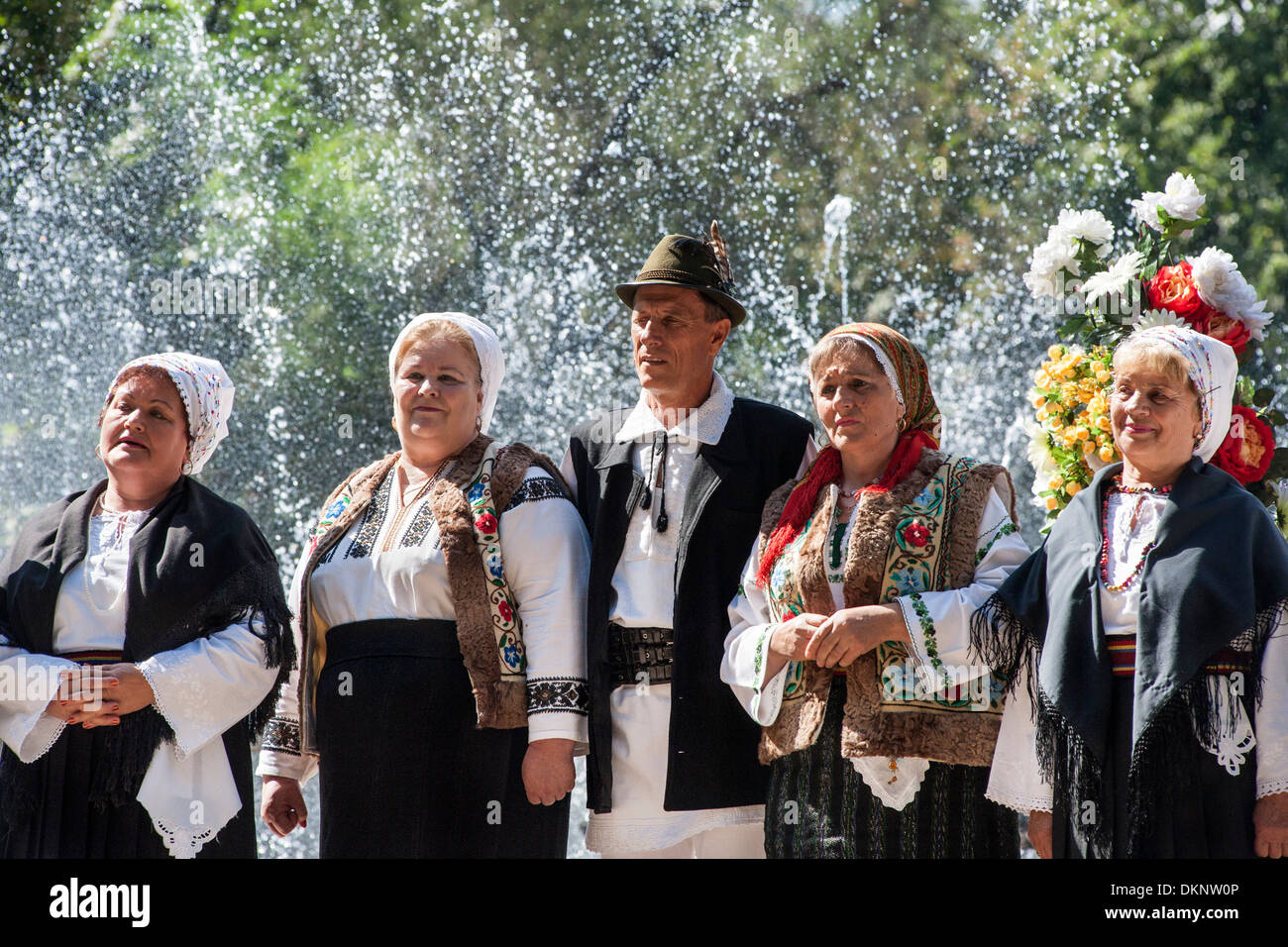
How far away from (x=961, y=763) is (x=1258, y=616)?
0.71 meters

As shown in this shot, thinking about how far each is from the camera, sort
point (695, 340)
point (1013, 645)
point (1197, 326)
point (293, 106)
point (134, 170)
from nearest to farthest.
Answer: point (1013, 645), point (1197, 326), point (695, 340), point (134, 170), point (293, 106)

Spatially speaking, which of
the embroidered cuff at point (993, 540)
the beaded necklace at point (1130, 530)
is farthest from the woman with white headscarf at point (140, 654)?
the beaded necklace at point (1130, 530)

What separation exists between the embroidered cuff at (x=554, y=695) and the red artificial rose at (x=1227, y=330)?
1.85 m

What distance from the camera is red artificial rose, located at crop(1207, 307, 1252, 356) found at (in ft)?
11.8

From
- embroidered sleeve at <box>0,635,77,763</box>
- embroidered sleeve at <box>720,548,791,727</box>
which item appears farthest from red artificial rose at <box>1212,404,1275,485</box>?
embroidered sleeve at <box>0,635,77,763</box>

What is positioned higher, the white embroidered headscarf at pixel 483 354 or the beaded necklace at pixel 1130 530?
the white embroidered headscarf at pixel 483 354

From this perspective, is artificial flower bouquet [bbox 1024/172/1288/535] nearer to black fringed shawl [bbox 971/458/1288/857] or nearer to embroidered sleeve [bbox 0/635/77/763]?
black fringed shawl [bbox 971/458/1288/857]

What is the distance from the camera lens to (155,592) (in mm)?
3377

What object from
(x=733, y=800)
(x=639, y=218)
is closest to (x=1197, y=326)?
(x=733, y=800)

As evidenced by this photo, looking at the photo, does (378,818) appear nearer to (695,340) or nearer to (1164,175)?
(695,340)

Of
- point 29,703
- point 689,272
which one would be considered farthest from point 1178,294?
point 29,703

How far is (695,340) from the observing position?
3.85 m

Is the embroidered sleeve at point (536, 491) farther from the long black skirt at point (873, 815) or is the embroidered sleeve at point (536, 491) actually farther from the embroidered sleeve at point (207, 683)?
the long black skirt at point (873, 815)

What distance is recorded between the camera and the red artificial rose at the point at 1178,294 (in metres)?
3.60
